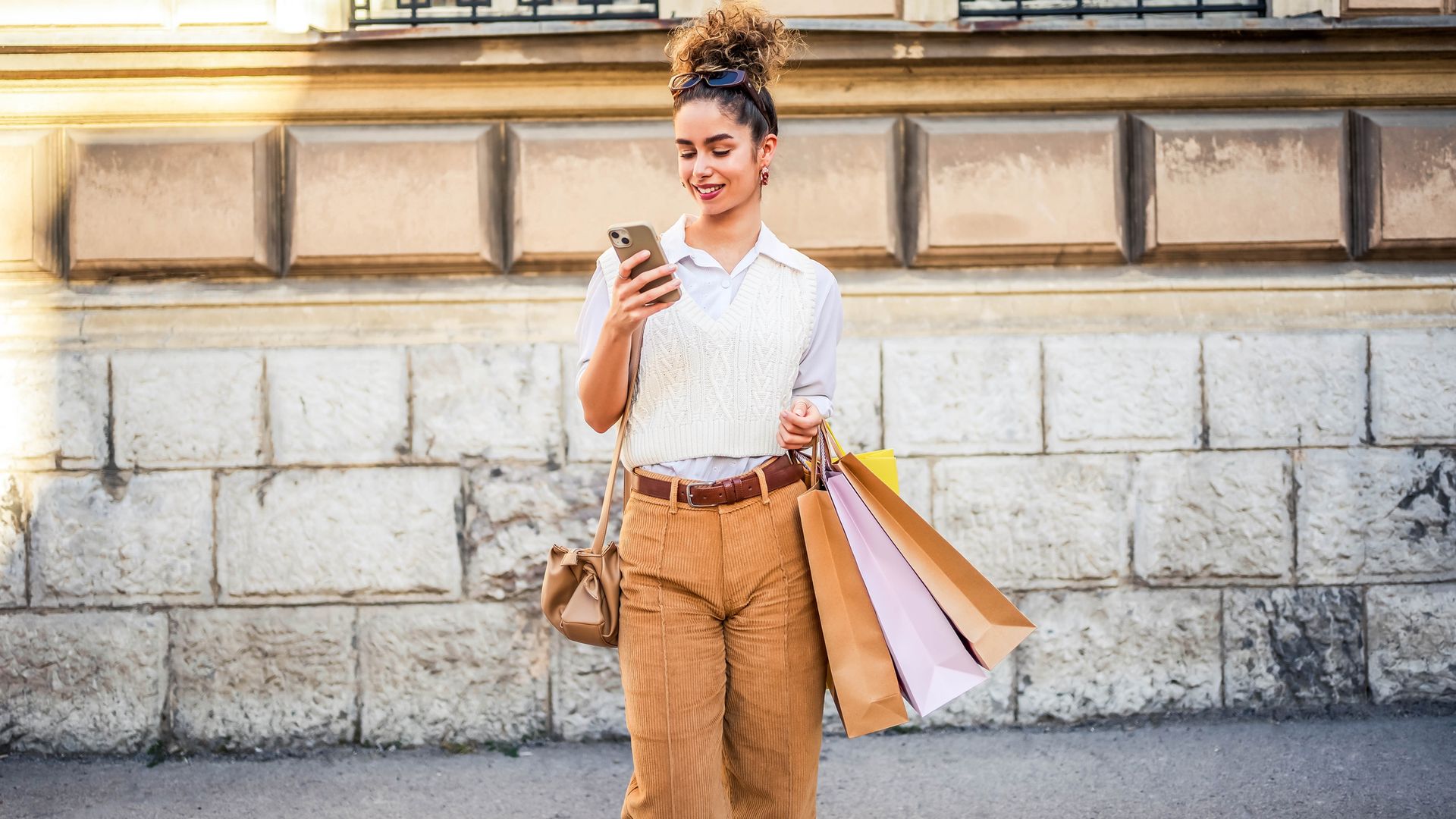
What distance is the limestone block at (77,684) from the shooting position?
4.43 m

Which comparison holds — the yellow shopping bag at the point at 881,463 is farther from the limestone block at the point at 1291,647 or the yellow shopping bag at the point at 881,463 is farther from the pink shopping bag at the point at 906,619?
the limestone block at the point at 1291,647

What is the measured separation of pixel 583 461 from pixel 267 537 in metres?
1.28

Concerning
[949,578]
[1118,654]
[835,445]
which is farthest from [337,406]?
[1118,654]

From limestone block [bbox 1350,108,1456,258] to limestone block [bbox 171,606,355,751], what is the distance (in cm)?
451

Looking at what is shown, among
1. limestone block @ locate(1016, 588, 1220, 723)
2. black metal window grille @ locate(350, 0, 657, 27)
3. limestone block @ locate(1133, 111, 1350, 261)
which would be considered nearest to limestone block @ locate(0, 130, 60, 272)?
black metal window grille @ locate(350, 0, 657, 27)

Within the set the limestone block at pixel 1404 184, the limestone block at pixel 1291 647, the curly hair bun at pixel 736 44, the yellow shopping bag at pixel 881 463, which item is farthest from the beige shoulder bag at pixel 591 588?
the limestone block at pixel 1404 184

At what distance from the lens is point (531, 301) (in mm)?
4531

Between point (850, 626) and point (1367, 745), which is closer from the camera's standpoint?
point (850, 626)

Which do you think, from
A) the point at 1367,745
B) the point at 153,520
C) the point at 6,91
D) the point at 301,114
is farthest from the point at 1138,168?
the point at 6,91

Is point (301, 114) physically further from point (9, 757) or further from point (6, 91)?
point (9, 757)

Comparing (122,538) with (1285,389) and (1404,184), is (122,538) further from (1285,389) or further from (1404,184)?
(1404,184)

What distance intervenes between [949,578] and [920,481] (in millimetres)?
2181

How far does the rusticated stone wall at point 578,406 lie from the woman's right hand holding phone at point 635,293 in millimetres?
2365

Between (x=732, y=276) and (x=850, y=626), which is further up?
(x=732, y=276)
